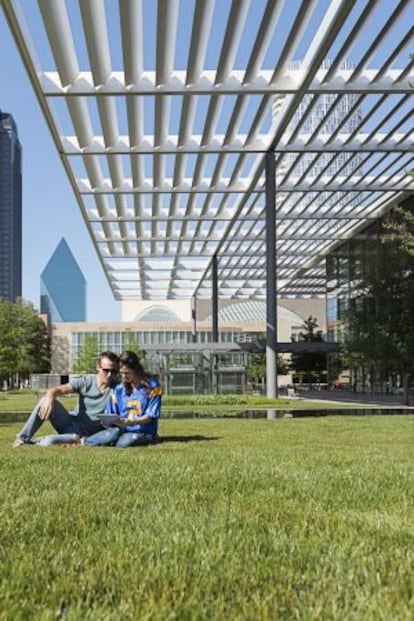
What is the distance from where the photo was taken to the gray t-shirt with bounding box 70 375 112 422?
891 centimetres

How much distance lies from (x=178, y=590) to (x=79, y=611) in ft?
1.29

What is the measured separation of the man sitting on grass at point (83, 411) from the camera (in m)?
8.88

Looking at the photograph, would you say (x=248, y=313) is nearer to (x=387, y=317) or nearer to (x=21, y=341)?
(x=21, y=341)

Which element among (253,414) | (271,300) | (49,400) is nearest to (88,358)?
(271,300)

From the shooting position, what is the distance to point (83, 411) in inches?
358

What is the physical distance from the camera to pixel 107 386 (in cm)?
895

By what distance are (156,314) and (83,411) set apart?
8824 centimetres

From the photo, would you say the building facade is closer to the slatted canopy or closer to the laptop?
the slatted canopy

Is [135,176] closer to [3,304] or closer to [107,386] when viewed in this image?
[107,386]

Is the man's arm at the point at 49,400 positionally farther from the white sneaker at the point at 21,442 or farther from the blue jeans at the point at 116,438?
the blue jeans at the point at 116,438

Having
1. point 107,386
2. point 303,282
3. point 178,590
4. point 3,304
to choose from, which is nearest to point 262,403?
point 107,386

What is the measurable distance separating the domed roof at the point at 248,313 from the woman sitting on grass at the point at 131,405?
85.7 metres

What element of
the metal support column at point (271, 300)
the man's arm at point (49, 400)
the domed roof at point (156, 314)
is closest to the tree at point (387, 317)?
the metal support column at point (271, 300)

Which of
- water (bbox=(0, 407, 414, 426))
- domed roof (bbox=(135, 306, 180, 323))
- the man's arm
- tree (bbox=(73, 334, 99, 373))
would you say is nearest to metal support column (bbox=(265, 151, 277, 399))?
water (bbox=(0, 407, 414, 426))
